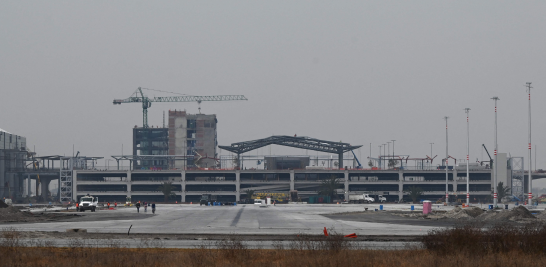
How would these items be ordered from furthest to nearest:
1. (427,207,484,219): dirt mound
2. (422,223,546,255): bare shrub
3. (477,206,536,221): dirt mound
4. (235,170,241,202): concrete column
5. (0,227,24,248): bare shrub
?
(235,170,241,202): concrete column
(427,207,484,219): dirt mound
(477,206,536,221): dirt mound
(0,227,24,248): bare shrub
(422,223,546,255): bare shrub

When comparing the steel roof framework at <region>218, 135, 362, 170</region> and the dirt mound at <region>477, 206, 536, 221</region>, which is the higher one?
the steel roof framework at <region>218, 135, 362, 170</region>

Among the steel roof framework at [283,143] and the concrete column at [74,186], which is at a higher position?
the steel roof framework at [283,143]

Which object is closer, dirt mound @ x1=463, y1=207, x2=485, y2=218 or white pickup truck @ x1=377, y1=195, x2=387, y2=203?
dirt mound @ x1=463, y1=207, x2=485, y2=218

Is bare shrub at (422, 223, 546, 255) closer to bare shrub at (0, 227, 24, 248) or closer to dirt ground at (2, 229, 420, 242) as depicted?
dirt ground at (2, 229, 420, 242)

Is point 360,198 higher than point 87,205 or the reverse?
the reverse

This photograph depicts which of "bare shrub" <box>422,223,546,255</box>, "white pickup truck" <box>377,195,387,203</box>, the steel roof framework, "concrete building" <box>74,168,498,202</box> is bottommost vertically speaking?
"white pickup truck" <box>377,195,387,203</box>

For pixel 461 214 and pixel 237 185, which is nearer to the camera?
pixel 461 214

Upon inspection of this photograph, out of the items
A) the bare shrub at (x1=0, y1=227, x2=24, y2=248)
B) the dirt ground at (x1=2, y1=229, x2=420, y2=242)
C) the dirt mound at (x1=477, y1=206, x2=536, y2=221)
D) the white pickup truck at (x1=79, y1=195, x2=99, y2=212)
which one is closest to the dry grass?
the bare shrub at (x1=0, y1=227, x2=24, y2=248)

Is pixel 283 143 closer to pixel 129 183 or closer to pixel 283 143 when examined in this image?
pixel 283 143

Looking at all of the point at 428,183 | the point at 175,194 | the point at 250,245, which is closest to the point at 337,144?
the point at 428,183

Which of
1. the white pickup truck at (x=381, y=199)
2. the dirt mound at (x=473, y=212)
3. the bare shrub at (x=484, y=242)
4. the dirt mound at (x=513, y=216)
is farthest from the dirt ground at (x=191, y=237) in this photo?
the white pickup truck at (x=381, y=199)

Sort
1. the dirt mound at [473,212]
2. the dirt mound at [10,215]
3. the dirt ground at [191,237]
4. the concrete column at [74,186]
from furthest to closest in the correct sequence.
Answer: the concrete column at [74,186], the dirt mound at [473,212], the dirt mound at [10,215], the dirt ground at [191,237]

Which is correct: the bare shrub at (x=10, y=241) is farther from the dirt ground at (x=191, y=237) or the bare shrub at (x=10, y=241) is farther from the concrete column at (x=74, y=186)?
the concrete column at (x=74, y=186)

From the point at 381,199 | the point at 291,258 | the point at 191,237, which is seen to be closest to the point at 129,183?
the point at 381,199
